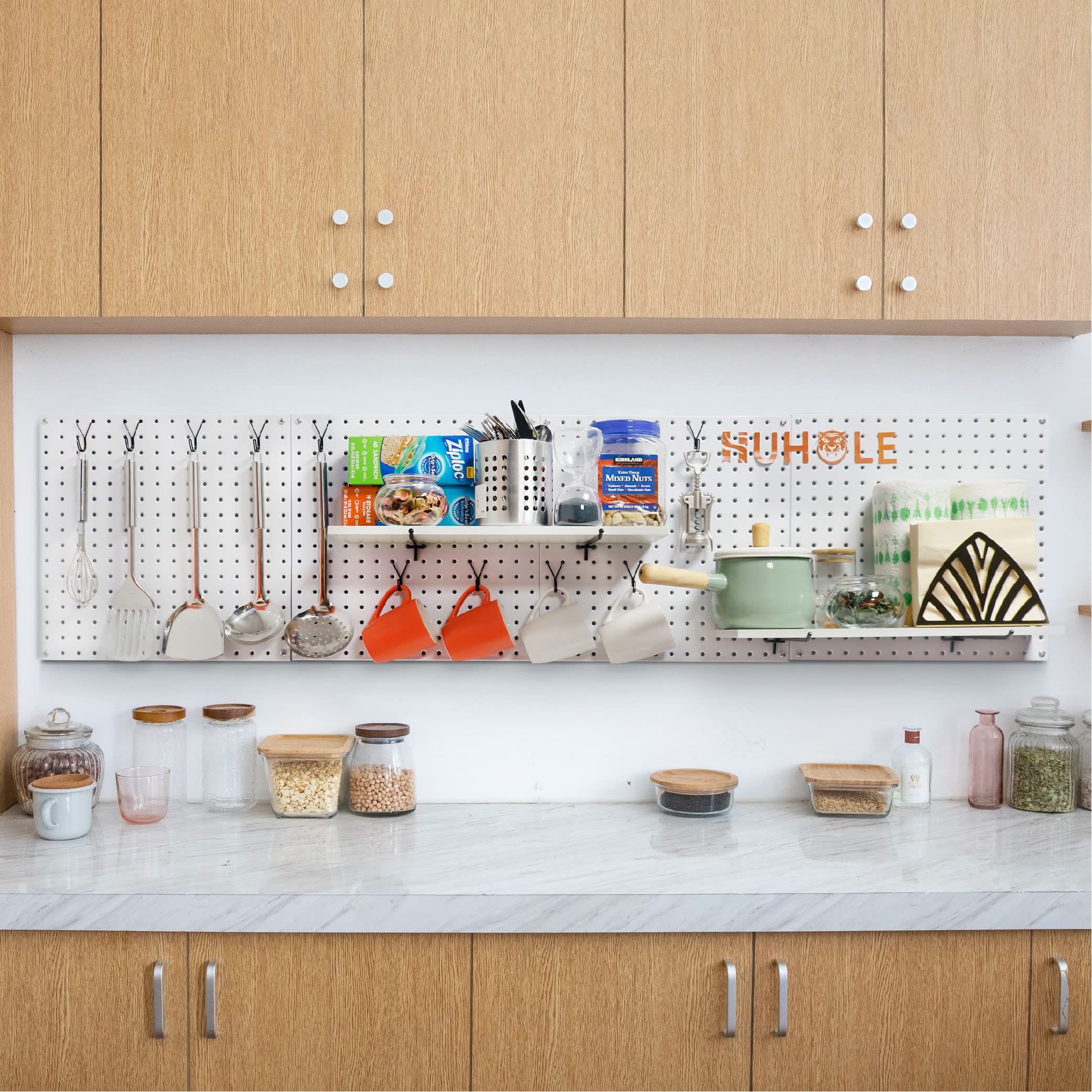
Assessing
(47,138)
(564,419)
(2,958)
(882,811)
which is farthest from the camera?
(564,419)

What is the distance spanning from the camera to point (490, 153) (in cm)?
164

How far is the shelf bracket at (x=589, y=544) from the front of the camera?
175 cm

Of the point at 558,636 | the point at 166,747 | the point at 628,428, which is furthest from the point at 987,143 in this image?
the point at 166,747

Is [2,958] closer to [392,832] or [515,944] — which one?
[392,832]

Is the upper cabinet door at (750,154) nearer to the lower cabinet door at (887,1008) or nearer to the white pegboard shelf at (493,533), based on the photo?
the white pegboard shelf at (493,533)

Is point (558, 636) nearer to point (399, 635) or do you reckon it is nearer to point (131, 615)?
point (399, 635)

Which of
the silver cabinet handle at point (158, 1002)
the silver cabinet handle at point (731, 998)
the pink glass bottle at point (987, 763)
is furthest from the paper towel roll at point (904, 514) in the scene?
the silver cabinet handle at point (158, 1002)

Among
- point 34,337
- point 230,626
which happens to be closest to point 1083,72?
point 230,626

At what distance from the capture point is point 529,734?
1.94 m

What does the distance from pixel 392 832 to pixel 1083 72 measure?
1.87 m

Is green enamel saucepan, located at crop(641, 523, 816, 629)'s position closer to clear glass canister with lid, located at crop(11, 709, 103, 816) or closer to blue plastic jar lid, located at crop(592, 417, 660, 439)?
blue plastic jar lid, located at crop(592, 417, 660, 439)

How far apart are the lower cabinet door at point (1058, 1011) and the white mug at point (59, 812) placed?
1.60m

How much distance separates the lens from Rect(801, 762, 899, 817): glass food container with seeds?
5.81ft

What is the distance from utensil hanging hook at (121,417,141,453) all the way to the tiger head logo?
1.42 meters
